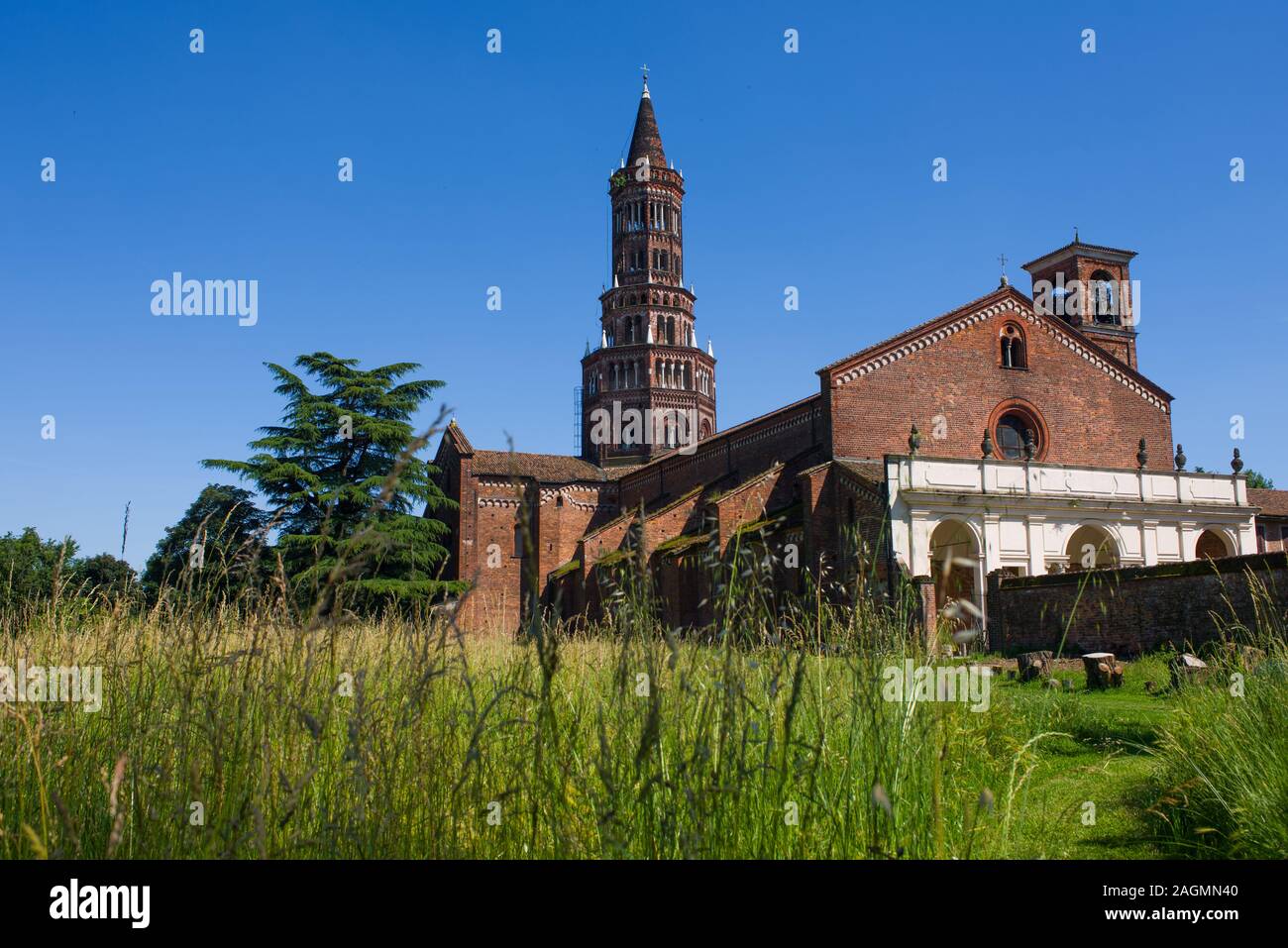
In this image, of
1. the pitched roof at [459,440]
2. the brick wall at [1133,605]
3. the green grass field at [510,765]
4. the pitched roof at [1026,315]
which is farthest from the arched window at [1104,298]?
the green grass field at [510,765]

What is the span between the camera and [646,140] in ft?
166

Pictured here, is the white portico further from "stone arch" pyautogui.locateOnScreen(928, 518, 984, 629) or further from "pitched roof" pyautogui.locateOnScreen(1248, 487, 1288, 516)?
"pitched roof" pyautogui.locateOnScreen(1248, 487, 1288, 516)

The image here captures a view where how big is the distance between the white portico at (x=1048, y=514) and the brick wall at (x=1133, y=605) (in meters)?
1.67

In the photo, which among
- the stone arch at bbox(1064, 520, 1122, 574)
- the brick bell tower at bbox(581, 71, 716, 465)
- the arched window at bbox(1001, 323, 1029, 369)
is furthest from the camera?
the brick bell tower at bbox(581, 71, 716, 465)

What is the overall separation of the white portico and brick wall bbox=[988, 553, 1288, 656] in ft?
5.46

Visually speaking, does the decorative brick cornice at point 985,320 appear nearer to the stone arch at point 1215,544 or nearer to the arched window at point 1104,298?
the stone arch at point 1215,544

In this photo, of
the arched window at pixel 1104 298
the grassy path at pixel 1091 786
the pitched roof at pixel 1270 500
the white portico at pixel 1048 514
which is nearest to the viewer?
the grassy path at pixel 1091 786

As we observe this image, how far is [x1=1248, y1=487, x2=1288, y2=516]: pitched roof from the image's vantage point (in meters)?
37.6

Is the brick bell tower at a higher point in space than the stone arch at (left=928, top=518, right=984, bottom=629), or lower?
higher

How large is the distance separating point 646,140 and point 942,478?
1300 inches

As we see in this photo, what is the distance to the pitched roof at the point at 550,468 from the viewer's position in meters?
42.2

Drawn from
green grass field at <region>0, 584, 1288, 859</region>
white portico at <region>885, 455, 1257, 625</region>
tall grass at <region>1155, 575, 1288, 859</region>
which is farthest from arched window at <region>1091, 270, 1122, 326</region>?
green grass field at <region>0, 584, 1288, 859</region>

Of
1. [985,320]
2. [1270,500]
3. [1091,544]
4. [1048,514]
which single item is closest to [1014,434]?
[985,320]
